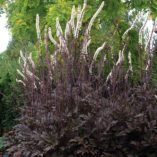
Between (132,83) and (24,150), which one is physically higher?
(132,83)

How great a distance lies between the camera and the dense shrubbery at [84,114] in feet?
16.0

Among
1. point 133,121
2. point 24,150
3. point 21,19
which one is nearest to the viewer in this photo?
point 133,121

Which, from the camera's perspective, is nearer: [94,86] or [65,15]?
[94,86]

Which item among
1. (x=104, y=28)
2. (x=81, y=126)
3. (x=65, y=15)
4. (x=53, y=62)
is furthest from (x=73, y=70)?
(x=104, y=28)

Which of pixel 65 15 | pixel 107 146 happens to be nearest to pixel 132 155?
pixel 107 146

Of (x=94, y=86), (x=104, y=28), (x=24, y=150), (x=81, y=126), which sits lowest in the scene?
(x=24, y=150)

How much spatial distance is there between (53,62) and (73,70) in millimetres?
284

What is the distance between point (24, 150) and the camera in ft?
17.4

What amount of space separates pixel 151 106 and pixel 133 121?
1.00ft

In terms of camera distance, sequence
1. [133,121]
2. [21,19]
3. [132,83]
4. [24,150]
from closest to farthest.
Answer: [133,121]
[24,150]
[132,83]
[21,19]

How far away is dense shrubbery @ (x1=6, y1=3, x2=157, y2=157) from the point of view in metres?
4.87

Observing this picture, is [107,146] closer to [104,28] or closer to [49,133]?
[49,133]

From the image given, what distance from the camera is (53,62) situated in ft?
18.2

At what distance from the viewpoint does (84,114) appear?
5070mm
